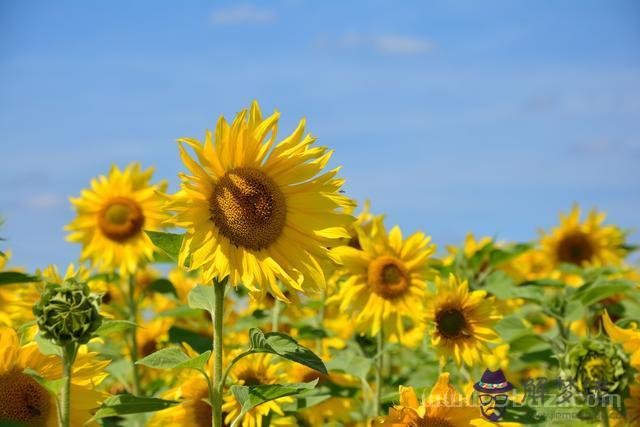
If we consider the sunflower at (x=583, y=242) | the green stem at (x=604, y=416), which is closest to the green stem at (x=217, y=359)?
the green stem at (x=604, y=416)

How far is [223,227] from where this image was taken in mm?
3527

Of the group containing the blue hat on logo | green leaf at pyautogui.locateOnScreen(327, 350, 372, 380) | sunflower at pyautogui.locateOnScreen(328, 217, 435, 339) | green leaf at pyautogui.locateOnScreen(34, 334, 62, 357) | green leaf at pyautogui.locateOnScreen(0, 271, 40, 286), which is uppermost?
sunflower at pyautogui.locateOnScreen(328, 217, 435, 339)

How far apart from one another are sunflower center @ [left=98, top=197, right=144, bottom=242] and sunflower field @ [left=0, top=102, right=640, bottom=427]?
0.62 ft

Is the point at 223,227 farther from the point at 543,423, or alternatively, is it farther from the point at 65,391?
the point at 543,423

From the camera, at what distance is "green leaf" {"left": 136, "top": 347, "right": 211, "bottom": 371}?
3137 millimetres

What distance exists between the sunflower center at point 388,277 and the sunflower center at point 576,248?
4759mm

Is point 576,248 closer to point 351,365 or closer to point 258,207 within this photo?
point 351,365

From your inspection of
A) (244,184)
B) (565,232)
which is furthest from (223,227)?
(565,232)

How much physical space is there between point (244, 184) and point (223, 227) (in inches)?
7.8

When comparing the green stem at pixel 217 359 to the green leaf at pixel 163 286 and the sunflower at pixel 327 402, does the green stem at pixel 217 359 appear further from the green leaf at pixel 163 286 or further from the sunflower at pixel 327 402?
the green leaf at pixel 163 286

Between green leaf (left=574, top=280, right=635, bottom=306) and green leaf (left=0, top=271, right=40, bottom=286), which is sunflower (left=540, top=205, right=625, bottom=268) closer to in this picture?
green leaf (left=574, top=280, right=635, bottom=306)

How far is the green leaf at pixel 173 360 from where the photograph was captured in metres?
3.14

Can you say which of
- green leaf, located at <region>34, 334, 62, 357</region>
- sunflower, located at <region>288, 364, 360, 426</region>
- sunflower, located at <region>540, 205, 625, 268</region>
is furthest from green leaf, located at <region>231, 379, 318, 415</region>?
sunflower, located at <region>540, 205, 625, 268</region>

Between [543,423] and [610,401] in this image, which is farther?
[543,423]
